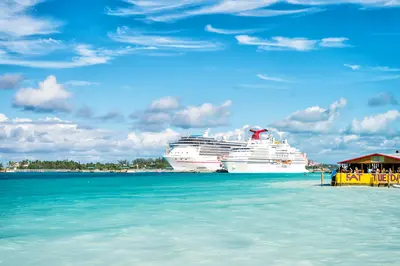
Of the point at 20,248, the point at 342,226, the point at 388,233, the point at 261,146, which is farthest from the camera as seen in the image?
the point at 261,146

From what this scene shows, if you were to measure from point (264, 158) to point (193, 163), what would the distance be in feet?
75.9

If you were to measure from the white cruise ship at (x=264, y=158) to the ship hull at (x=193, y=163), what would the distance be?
10772 millimetres

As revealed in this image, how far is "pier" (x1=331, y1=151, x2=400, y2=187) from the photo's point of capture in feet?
151

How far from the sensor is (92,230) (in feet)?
68.0

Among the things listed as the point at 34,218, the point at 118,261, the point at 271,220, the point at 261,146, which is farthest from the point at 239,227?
the point at 261,146

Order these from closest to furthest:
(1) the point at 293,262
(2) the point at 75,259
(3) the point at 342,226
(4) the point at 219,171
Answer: (1) the point at 293,262 < (2) the point at 75,259 < (3) the point at 342,226 < (4) the point at 219,171

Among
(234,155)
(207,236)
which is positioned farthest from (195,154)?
(207,236)

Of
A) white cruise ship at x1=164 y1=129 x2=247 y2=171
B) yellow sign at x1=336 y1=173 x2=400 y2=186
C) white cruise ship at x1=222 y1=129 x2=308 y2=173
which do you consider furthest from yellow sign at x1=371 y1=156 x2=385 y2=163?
white cruise ship at x1=164 y1=129 x2=247 y2=171

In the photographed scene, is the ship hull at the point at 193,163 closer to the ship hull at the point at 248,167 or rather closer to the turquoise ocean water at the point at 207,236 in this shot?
the ship hull at the point at 248,167

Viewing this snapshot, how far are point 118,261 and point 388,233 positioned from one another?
10.4 m

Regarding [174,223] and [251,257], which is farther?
[174,223]

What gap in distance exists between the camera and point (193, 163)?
492ft

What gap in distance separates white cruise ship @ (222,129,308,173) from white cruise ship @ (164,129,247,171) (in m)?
10.8

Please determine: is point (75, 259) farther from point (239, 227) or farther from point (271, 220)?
point (271, 220)
